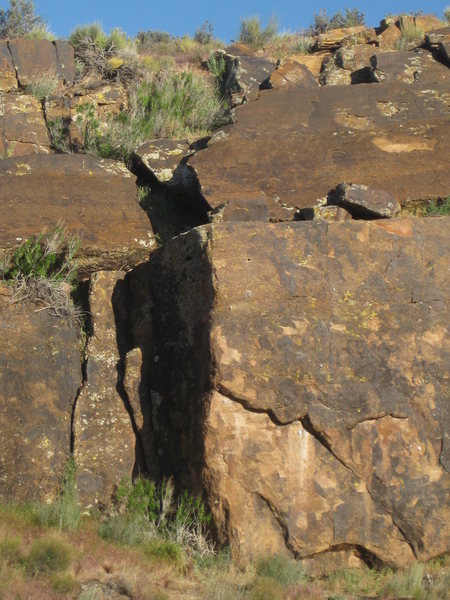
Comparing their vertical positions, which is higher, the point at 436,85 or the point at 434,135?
the point at 436,85

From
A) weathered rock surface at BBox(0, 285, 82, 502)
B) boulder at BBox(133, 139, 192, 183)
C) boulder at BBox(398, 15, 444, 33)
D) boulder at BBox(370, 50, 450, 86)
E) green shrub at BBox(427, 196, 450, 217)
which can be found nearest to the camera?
weathered rock surface at BBox(0, 285, 82, 502)

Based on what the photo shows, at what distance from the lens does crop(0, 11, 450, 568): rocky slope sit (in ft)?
19.2

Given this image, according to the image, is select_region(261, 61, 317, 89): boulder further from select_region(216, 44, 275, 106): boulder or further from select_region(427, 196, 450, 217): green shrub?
select_region(427, 196, 450, 217): green shrub

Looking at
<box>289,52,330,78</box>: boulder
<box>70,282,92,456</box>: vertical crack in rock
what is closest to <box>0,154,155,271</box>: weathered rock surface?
<box>70,282,92,456</box>: vertical crack in rock

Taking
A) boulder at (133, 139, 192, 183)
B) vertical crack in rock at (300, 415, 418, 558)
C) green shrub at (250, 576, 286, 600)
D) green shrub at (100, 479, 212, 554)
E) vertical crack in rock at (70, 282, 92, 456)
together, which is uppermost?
boulder at (133, 139, 192, 183)

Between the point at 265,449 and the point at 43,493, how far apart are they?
1766 mm

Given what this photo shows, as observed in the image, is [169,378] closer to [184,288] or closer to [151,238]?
[184,288]

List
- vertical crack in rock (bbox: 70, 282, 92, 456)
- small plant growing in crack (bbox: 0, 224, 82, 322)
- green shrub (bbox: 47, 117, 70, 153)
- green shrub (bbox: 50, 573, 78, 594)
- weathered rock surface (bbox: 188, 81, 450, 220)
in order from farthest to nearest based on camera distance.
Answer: green shrub (bbox: 47, 117, 70, 153) < weathered rock surface (bbox: 188, 81, 450, 220) < small plant growing in crack (bbox: 0, 224, 82, 322) < vertical crack in rock (bbox: 70, 282, 92, 456) < green shrub (bbox: 50, 573, 78, 594)

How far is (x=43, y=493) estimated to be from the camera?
20.8 feet

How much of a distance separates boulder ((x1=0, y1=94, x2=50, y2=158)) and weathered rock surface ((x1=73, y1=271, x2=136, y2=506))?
11.1 ft

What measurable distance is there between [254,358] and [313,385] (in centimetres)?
47

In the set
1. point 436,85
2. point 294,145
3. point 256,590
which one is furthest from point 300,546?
point 436,85

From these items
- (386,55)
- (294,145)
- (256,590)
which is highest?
(386,55)

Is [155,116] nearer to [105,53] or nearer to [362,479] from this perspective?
[105,53]
